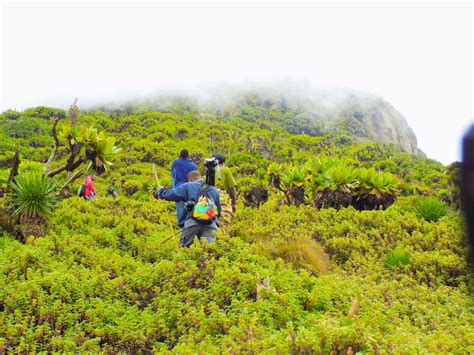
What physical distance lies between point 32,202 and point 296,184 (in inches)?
349

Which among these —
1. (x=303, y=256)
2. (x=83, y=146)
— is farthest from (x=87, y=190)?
(x=303, y=256)

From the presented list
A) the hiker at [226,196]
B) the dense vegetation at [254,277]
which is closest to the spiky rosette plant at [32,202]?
the dense vegetation at [254,277]

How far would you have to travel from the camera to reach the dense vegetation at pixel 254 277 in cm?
439

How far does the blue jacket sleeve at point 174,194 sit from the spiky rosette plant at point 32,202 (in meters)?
3.49

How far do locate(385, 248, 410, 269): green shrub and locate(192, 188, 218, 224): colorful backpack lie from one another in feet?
11.6

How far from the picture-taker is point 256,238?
10117mm

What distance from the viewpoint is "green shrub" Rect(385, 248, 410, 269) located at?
8.27 meters

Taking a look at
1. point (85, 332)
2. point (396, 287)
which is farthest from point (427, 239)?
point (85, 332)

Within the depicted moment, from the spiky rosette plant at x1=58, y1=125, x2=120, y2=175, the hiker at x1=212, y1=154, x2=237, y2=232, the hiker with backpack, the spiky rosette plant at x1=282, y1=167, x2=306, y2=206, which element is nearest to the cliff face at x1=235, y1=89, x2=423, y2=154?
the spiky rosette plant at x1=282, y1=167, x2=306, y2=206

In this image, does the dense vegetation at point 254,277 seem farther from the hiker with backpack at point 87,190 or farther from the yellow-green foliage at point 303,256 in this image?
the hiker with backpack at point 87,190

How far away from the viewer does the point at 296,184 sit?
1551 cm

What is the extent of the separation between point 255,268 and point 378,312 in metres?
1.84

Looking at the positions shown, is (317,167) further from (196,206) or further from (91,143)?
(196,206)

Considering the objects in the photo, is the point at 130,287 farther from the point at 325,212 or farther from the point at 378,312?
the point at 325,212
